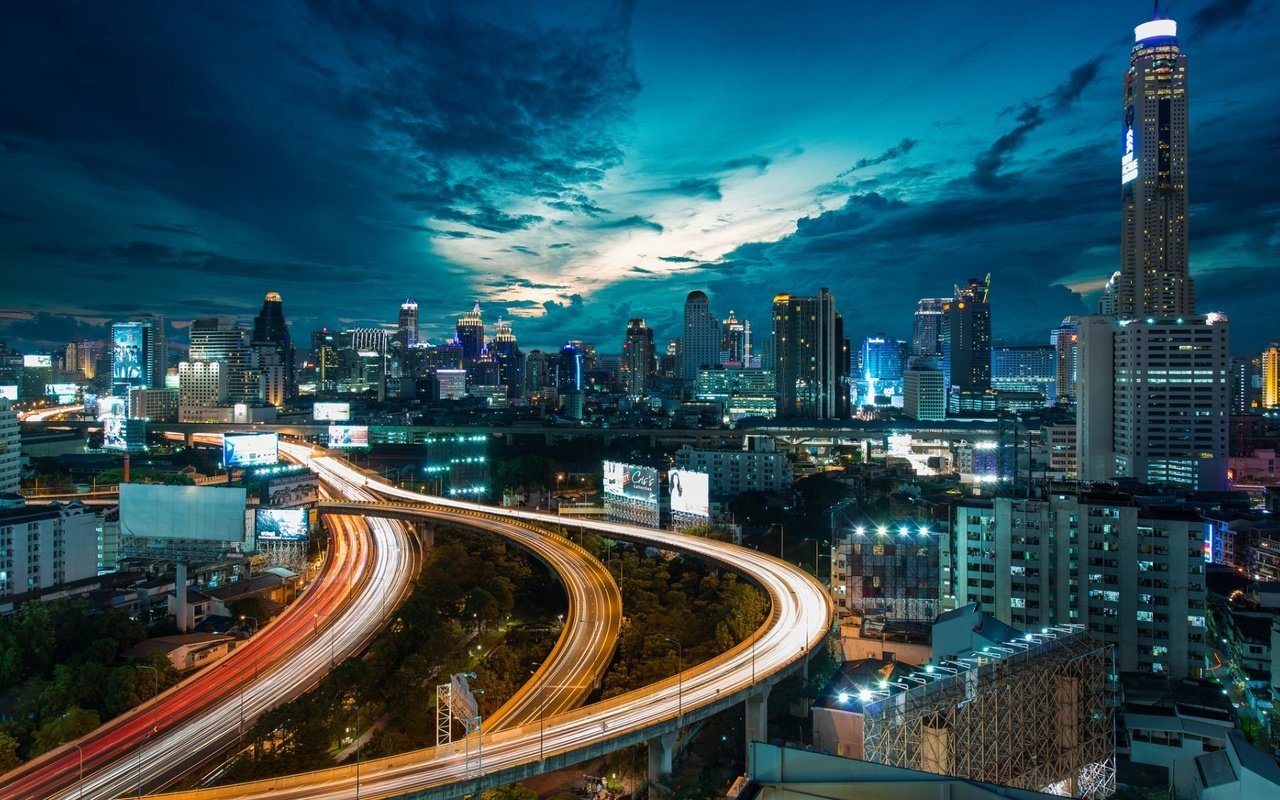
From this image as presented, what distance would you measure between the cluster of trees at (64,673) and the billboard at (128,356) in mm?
67634

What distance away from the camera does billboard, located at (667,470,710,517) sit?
2756 cm

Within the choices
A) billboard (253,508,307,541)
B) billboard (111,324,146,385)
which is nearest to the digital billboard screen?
billboard (253,508,307,541)

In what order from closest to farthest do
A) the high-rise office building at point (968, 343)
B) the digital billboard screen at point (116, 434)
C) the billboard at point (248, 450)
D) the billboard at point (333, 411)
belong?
the billboard at point (248, 450)
the digital billboard screen at point (116, 434)
the billboard at point (333, 411)
the high-rise office building at point (968, 343)

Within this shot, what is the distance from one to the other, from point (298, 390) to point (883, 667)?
106 meters

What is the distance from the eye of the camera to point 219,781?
1105cm

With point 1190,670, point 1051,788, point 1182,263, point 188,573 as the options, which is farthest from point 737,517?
point 1182,263

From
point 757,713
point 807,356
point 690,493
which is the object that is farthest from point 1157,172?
point 757,713

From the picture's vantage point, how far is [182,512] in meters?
23.0

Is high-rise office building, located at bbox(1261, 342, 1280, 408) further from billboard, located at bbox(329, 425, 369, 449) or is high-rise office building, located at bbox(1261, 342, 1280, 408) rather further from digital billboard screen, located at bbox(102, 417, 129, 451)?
digital billboard screen, located at bbox(102, 417, 129, 451)

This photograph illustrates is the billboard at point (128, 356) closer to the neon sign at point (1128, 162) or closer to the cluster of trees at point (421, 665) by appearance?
the cluster of trees at point (421, 665)

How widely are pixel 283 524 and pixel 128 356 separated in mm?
64806

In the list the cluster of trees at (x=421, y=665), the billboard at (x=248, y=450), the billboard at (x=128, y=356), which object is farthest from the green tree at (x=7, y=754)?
the billboard at (x=128, y=356)

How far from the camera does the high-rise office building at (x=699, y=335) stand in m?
133

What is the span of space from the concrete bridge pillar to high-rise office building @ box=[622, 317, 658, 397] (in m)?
110
